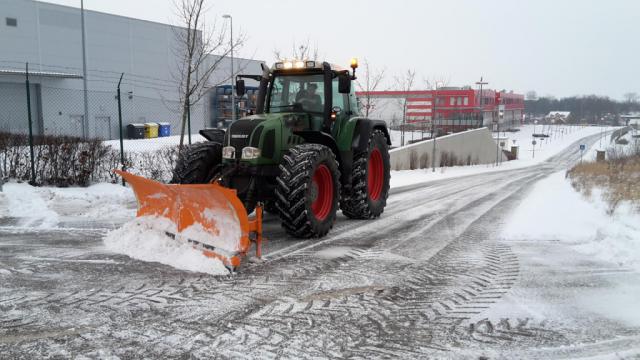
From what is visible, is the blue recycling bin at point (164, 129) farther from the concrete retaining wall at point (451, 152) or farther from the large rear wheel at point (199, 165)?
the large rear wheel at point (199, 165)

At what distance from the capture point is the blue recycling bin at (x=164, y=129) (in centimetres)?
3022

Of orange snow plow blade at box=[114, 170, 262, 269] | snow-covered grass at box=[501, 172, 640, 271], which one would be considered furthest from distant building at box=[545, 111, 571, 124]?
orange snow plow blade at box=[114, 170, 262, 269]

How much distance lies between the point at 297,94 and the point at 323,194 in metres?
1.66

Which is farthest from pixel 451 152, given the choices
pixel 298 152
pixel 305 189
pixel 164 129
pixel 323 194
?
pixel 305 189

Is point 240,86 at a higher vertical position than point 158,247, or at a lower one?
higher

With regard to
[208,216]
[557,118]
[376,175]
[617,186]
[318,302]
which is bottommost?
[318,302]

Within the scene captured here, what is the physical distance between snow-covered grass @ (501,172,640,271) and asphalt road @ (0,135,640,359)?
33cm

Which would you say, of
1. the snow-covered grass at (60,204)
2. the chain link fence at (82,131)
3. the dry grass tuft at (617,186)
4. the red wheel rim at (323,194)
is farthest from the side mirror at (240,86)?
the dry grass tuft at (617,186)

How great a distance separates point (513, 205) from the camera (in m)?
10.9

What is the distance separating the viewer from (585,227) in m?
7.61

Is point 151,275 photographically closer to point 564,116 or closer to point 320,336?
point 320,336

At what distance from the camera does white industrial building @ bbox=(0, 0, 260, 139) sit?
24.8 meters

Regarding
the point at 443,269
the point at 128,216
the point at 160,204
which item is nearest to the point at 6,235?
the point at 128,216

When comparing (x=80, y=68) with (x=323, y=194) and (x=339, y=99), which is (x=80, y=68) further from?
(x=323, y=194)
